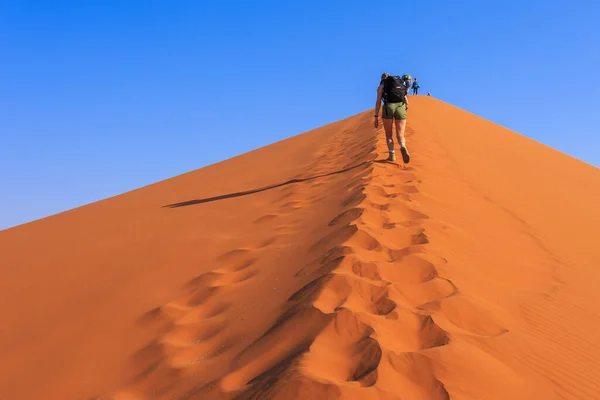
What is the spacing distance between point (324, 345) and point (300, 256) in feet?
5.09

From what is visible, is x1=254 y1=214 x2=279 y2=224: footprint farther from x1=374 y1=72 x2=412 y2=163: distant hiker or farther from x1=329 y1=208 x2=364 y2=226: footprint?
x1=374 y1=72 x2=412 y2=163: distant hiker

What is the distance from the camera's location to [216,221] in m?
5.79

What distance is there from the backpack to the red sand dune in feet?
3.68

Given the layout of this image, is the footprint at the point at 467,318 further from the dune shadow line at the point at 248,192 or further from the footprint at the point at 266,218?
the dune shadow line at the point at 248,192

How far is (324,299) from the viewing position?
2.68m

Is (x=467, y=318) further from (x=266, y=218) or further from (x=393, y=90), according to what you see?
(x=393, y=90)

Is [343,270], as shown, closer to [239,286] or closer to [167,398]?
[239,286]

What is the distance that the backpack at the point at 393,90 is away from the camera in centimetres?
726

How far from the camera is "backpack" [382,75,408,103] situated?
7.26 meters

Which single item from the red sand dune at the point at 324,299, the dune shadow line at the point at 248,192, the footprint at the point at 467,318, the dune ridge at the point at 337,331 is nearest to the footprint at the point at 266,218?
the red sand dune at the point at 324,299

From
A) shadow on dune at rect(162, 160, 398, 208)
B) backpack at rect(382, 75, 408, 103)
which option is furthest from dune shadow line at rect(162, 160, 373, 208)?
backpack at rect(382, 75, 408, 103)

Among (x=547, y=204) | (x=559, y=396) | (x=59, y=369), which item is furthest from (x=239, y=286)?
(x=547, y=204)

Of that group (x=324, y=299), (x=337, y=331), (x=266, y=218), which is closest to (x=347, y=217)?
(x=266, y=218)

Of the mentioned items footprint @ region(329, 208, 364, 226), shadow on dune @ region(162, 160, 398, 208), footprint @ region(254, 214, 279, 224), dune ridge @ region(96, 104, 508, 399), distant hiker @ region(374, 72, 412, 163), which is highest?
distant hiker @ region(374, 72, 412, 163)
